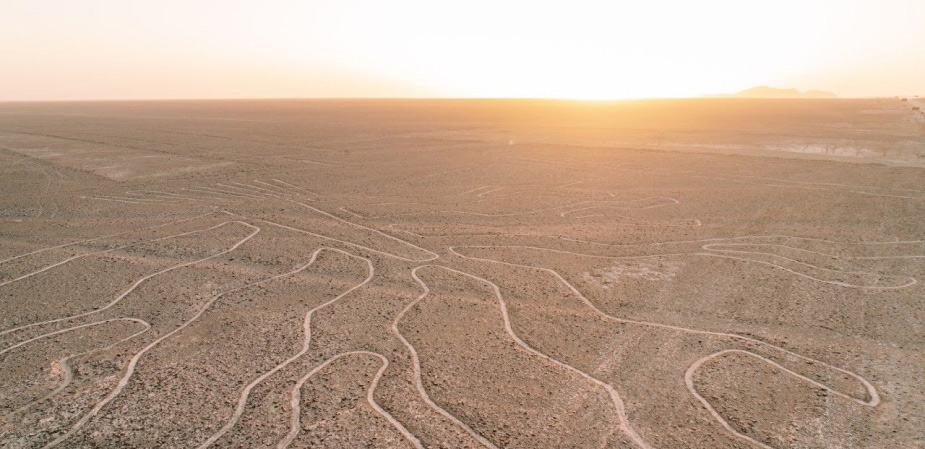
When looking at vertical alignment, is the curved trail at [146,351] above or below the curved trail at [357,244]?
below

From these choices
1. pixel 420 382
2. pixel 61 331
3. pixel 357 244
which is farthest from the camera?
pixel 357 244

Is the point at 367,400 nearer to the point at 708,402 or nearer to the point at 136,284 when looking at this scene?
the point at 708,402

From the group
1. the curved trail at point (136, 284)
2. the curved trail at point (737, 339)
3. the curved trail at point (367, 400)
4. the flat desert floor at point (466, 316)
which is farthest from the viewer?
the curved trail at point (136, 284)

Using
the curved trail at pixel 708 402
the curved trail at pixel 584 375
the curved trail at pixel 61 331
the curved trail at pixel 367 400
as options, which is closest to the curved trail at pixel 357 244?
the curved trail at pixel 584 375

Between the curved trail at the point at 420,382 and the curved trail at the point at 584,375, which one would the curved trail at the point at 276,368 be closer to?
the curved trail at the point at 420,382

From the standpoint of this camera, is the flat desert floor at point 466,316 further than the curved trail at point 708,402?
Yes

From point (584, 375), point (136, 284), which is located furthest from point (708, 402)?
point (136, 284)
